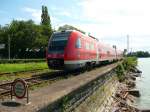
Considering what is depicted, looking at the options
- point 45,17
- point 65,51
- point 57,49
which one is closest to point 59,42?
point 57,49

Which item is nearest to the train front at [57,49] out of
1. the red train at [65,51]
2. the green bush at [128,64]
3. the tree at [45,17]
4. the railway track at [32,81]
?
the red train at [65,51]

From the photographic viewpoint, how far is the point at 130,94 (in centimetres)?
2778

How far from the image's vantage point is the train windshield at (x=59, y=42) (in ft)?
69.6

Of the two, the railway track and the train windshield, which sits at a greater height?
the train windshield

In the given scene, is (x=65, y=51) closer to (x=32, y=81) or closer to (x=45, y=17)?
(x=32, y=81)

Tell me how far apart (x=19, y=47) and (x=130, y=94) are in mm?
A: 49932

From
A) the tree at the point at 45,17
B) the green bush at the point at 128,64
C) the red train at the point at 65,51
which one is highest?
the tree at the point at 45,17

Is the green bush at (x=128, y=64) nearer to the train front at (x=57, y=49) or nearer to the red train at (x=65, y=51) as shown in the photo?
the red train at (x=65, y=51)

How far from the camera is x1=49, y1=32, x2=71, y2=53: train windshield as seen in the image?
69.6 feet

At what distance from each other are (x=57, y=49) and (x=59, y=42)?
51 cm

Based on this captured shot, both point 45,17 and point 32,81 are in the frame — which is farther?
point 45,17

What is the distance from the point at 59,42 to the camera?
21.5m

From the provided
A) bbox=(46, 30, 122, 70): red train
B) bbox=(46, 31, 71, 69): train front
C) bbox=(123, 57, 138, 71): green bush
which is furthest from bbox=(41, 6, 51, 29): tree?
bbox=(46, 31, 71, 69): train front

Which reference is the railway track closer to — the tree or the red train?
the red train
